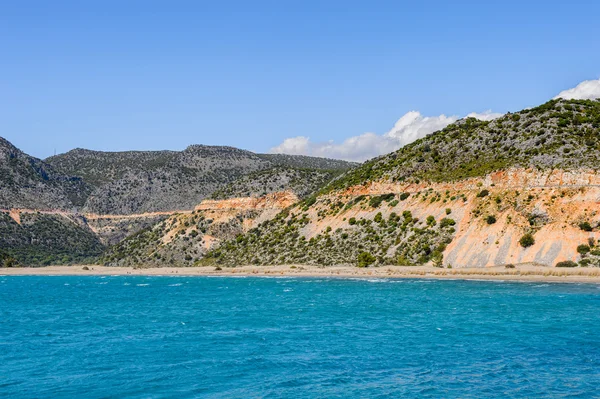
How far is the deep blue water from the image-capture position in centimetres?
3053

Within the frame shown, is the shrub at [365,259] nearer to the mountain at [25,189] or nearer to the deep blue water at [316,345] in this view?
the deep blue water at [316,345]

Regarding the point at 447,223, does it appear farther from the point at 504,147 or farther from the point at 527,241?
the point at 504,147

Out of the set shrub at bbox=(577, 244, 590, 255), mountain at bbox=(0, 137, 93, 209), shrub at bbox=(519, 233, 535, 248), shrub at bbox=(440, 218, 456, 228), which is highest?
mountain at bbox=(0, 137, 93, 209)

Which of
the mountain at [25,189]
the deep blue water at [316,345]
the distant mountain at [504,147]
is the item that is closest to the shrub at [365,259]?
→ the distant mountain at [504,147]

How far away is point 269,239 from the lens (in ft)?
407

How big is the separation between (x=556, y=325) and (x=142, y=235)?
123155 millimetres

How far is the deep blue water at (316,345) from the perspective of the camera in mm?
30531

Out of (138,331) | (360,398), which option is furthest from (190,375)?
(138,331)

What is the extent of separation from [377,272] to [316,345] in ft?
177

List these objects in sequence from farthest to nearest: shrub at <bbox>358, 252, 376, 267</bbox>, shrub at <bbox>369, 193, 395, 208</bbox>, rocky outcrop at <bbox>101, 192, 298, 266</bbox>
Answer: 1. rocky outcrop at <bbox>101, 192, 298, 266</bbox>
2. shrub at <bbox>369, 193, 395, 208</bbox>
3. shrub at <bbox>358, 252, 376, 267</bbox>

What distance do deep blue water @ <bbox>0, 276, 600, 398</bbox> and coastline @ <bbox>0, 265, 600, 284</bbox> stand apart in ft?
20.2

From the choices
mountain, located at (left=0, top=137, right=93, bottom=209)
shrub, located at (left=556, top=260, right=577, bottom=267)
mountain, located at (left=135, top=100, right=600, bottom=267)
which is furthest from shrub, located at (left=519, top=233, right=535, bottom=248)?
mountain, located at (left=0, top=137, right=93, bottom=209)

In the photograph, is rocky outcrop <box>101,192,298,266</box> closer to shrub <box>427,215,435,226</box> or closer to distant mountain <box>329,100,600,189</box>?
distant mountain <box>329,100,600,189</box>

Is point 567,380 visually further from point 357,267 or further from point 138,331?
point 357,267
